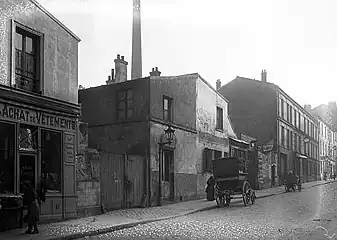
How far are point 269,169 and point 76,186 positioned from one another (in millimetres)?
29360

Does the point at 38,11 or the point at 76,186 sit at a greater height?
the point at 38,11

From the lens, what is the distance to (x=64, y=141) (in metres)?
15.7

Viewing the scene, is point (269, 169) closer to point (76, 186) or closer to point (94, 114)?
point (94, 114)

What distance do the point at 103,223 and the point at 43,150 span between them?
292 cm

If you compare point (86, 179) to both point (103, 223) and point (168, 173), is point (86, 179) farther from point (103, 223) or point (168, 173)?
point (168, 173)

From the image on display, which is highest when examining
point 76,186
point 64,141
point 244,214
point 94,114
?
point 94,114

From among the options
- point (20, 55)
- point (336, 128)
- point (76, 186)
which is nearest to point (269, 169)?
point (76, 186)

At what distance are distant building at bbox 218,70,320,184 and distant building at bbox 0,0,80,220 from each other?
2787 centimetres

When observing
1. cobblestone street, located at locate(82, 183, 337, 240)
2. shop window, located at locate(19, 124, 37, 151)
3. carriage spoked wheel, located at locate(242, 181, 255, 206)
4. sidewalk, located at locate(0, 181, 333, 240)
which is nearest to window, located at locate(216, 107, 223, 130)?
carriage spoked wheel, located at locate(242, 181, 255, 206)

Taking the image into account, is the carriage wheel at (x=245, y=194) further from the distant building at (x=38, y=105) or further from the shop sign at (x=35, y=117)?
the shop sign at (x=35, y=117)

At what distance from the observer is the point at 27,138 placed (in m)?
14.4

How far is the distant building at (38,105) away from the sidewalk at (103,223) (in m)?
1.02

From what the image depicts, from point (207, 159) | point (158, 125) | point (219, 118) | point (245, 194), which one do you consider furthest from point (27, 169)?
point (219, 118)

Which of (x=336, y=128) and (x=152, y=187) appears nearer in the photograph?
(x=152, y=187)
